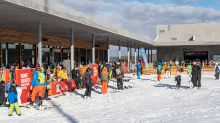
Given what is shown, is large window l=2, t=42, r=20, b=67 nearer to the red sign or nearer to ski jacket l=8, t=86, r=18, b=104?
the red sign

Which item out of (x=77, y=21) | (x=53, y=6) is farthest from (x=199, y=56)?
(x=53, y=6)

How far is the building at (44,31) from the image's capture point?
1245 cm

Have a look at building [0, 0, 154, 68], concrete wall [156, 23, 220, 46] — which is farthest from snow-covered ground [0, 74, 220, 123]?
concrete wall [156, 23, 220, 46]

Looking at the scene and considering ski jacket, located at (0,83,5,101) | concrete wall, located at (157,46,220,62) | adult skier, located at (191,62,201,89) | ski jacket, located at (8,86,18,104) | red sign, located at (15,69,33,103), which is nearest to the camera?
ski jacket, located at (8,86,18,104)

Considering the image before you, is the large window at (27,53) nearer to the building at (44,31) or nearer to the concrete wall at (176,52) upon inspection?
the building at (44,31)

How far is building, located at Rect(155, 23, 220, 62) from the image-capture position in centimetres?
4481

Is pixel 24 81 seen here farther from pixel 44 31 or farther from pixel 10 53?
pixel 44 31

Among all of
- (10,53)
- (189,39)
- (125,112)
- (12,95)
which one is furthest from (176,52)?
(12,95)

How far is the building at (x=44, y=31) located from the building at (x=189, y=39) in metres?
11.7

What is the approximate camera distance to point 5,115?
8141 millimetres

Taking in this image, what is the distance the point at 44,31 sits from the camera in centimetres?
2166

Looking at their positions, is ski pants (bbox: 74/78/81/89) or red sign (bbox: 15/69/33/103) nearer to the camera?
red sign (bbox: 15/69/33/103)

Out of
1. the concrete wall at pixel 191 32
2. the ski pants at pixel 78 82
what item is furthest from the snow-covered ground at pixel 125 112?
the concrete wall at pixel 191 32

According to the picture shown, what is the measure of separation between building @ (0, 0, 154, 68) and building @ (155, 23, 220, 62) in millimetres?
11699
